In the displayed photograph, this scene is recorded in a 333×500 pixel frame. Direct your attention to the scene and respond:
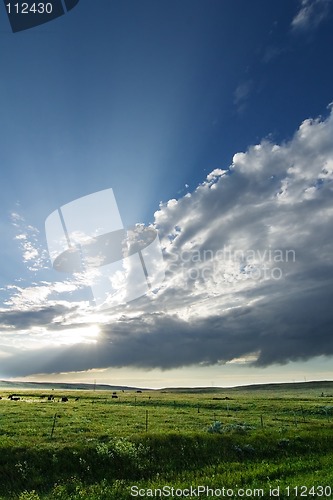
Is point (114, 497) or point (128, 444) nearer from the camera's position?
point (114, 497)

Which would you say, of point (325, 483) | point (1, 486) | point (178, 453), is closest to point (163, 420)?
point (178, 453)

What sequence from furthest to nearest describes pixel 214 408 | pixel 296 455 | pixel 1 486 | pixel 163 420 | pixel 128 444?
pixel 214 408
pixel 163 420
pixel 296 455
pixel 128 444
pixel 1 486

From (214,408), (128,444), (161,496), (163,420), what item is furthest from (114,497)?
(214,408)

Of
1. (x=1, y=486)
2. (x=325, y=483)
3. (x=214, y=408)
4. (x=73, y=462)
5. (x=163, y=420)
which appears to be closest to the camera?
(x=325, y=483)

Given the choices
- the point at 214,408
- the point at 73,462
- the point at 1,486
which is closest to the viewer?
the point at 1,486

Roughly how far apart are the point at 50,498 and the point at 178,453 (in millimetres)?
10007

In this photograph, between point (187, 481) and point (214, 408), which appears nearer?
point (187, 481)

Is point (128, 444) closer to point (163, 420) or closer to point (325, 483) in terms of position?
point (325, 483)

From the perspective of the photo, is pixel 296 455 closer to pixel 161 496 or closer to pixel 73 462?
pixel 161 496

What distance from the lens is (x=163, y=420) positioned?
4381 centimetres

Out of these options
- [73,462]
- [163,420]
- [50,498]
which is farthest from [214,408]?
[50,498]

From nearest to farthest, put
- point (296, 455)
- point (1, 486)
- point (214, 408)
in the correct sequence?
point (1, 486) < point (296, 455) < point (214, 408)

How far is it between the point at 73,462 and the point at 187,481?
24.7 feet

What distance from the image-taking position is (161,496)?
56.9ft
